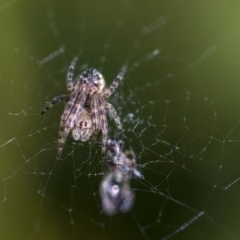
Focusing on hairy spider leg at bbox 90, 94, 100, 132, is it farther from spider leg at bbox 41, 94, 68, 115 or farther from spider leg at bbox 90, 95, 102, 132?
spider leg at bbox 41, 94, 68, 115

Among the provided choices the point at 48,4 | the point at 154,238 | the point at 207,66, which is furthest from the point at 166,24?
the point at 154,238

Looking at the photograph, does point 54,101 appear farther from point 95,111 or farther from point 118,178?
point 118,178

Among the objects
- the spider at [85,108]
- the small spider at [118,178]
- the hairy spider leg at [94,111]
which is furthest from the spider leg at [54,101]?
the small spider at [118,178]

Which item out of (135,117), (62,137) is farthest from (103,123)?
(135,117)

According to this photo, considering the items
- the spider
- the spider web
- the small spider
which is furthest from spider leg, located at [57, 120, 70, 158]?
the small spider

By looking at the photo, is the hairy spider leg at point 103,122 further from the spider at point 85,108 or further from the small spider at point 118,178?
the small spider at point 118,178
